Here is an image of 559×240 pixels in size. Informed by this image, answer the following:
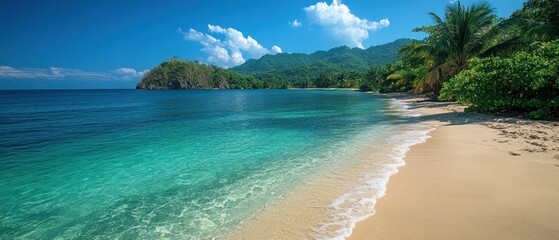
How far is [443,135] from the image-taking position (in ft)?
35.8

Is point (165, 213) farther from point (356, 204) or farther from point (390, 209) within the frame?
point (390, 209)

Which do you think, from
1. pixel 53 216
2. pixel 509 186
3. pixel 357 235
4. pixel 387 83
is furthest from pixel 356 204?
pixel 387 83

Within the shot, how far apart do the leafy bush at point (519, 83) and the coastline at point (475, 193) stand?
388 cm

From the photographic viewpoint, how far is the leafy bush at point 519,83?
11.3 metres

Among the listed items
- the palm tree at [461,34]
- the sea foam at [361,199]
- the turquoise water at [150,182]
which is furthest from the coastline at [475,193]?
the palm tree at [461,34]

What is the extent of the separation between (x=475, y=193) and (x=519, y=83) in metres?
10.4

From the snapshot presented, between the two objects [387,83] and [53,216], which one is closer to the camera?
[53,216]

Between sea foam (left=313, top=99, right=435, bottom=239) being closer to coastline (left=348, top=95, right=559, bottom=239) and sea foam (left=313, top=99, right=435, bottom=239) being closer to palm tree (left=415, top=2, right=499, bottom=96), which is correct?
coastline (left=348, top=95, right=559, bottom=239)

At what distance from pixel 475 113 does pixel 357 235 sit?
52.1 feet

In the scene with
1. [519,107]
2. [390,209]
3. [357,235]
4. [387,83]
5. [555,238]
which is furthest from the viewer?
[387,83]

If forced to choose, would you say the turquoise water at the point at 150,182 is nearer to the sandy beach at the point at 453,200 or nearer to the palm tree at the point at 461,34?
the sandy beach at the point at 453,200

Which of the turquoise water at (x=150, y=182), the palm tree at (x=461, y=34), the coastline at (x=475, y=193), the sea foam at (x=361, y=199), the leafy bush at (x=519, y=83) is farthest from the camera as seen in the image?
the palm tree at (x=461, y=34)

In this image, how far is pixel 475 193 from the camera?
5.01 metres

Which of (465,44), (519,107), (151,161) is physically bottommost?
(151,161)
